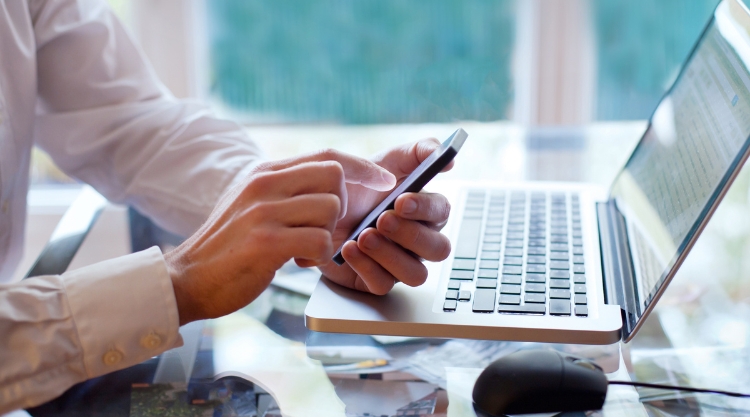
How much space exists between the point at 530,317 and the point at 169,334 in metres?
0.28

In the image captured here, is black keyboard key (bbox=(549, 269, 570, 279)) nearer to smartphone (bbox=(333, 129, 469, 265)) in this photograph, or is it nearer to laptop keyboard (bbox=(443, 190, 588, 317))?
laptop keyboard (bbox=(443, 190, 588, 317))

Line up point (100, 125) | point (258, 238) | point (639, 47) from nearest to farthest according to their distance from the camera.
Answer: point (258, 238) → point (100, 125) → point (639, 47)

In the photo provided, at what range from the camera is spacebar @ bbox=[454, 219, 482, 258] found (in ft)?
2.25

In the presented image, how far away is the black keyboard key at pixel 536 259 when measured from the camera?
658 mm

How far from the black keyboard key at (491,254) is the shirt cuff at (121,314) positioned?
0.31 m

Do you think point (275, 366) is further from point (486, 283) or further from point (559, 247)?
point (559, 247)

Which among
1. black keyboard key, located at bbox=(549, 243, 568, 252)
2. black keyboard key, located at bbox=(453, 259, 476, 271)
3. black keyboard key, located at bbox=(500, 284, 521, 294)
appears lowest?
black keyboard key, located at bbox=(549, 243, 568, 252)

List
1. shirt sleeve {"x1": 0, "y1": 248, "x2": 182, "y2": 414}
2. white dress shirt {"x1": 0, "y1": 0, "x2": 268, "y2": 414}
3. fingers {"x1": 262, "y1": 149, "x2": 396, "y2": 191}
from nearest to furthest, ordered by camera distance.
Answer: shirt sleeve {"x1": 0, "y1": 248, "x2": 182, "y2": 414} → fingers {"x1": 262, "y1": 149, "x2": 396, "y2": 191} → white dress shirt {"x1": 0, "y1": 0, "x2": 268, "y2": 414}

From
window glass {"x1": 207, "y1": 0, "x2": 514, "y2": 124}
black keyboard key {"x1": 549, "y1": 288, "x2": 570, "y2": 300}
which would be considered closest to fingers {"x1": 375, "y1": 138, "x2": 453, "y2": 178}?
black keyboard key {"x1": 549, "y1": 288, "x2": 570, "y2": 300}

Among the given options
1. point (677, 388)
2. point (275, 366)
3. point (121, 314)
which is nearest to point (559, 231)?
point (677, 388)

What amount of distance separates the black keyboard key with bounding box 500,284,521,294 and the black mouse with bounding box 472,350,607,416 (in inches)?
2.9

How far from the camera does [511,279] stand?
61cm

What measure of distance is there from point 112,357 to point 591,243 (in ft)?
1.58

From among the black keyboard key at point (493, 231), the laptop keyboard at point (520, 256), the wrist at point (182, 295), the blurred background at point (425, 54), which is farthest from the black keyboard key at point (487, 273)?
the blurred background at point (425, 54)
